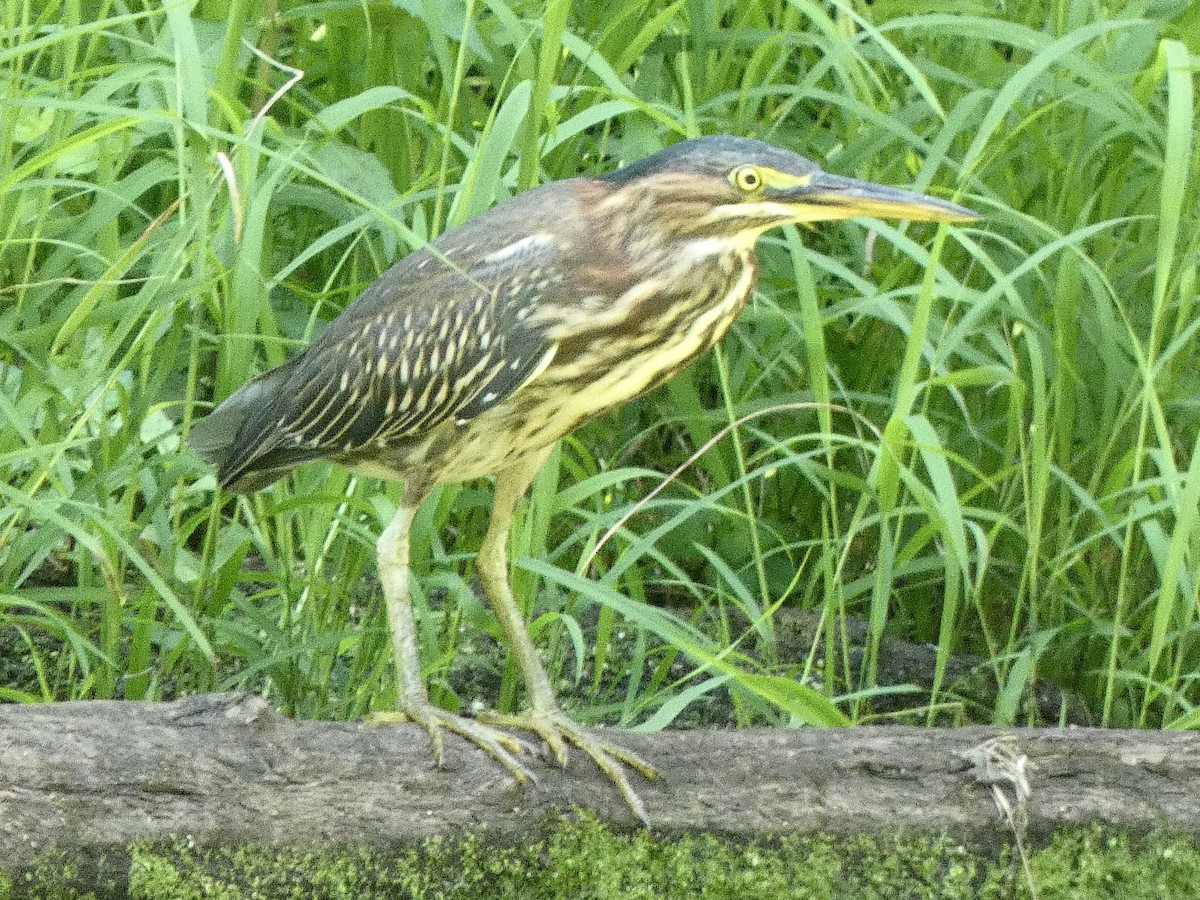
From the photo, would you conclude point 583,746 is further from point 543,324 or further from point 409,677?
point 543,324

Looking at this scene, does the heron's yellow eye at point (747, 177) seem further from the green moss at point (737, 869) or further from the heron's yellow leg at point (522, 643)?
the green moss at point (737, 869)

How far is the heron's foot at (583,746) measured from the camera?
8.66 feet

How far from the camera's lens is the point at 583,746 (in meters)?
2.76

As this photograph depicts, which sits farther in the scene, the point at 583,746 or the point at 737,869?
the point at 583,746

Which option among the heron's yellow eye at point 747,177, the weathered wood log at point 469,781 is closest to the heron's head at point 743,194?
the heron's yellow eye at point 747,177

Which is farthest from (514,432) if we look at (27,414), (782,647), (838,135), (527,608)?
(838,135)

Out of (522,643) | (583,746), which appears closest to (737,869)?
(583,746)

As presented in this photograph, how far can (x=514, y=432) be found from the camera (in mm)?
2787

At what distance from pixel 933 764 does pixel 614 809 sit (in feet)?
1.50

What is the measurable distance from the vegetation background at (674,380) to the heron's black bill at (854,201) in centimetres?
30

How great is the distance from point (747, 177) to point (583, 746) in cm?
86

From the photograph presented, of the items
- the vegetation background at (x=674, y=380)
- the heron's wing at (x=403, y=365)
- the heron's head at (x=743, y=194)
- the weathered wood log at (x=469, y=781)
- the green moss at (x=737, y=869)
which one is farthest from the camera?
the vegetation background at (x=674, y=380)

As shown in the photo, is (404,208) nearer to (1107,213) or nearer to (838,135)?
(838,135)

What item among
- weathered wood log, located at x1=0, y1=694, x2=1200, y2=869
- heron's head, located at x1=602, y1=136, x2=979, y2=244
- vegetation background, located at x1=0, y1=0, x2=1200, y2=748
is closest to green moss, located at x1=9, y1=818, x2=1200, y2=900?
weathered wood log, located at x1=0, y1=694, x2=1200, y2=869
